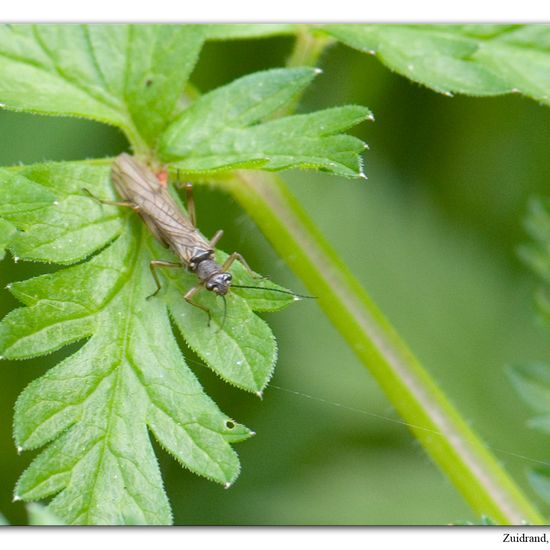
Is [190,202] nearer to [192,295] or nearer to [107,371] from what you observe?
[192,295]

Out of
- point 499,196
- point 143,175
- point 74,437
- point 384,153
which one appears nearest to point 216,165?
point 143,175

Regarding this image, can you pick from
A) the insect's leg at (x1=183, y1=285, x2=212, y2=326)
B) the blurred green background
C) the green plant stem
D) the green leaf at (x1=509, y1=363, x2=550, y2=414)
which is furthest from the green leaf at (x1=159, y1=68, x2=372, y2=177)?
the green leaf at (x1=509, y1=363, x2=550, y2=414)

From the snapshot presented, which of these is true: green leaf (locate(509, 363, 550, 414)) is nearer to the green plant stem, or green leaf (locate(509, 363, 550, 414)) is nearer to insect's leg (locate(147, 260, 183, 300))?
the green plant stem

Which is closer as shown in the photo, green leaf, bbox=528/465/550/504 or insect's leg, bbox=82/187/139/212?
insect's leg, bbox=82/187/139/212

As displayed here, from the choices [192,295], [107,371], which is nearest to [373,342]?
[192,295]

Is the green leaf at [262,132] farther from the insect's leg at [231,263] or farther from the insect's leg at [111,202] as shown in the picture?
the insect's leg at [231,263]

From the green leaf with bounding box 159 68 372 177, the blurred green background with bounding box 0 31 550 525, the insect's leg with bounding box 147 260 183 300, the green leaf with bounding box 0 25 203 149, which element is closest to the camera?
the green leaf with bounding box 159 68 372 177
